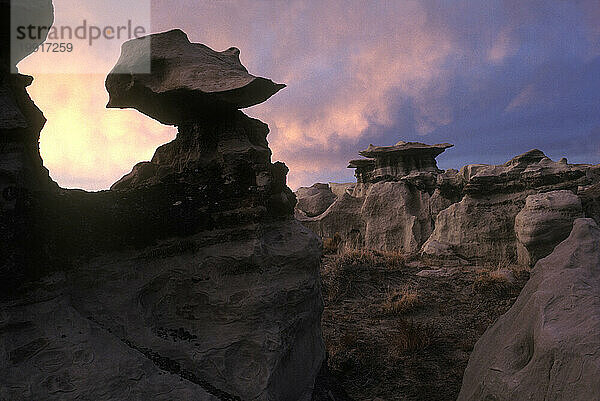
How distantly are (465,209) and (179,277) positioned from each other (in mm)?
9644

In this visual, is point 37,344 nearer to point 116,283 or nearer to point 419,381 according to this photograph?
point 116,283

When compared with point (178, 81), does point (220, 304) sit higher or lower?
lower

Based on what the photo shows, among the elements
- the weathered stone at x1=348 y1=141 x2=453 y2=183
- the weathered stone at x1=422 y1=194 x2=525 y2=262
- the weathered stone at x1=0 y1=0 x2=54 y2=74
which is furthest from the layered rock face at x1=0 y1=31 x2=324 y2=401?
the weathered stone at x1=348 y1=141 x2=453 y2=183

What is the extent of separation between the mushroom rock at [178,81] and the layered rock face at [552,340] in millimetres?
2816

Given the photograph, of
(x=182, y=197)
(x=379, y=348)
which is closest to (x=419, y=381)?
(x=379, y=348)

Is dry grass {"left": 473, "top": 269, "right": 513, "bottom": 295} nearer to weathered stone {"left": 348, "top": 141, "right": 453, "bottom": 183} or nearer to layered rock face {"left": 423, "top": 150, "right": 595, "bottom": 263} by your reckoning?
layered rock face {"left": 423, "top": 150, "right": 595, "bottom": 263}

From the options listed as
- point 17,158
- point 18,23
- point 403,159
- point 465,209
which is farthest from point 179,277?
point 403,159

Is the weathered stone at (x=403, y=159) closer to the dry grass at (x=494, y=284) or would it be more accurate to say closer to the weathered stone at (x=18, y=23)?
the dry grass at (x=494, y=284)

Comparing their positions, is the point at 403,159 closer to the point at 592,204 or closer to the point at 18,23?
the point at 592,204

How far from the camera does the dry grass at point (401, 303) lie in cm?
757

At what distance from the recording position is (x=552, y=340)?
2.43 metres

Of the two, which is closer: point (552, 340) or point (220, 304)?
point (552, 340)

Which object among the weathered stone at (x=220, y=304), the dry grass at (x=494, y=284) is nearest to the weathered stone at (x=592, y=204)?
the dry grass at (x=494, y=284)

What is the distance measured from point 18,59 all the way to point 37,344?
193 centimetres
